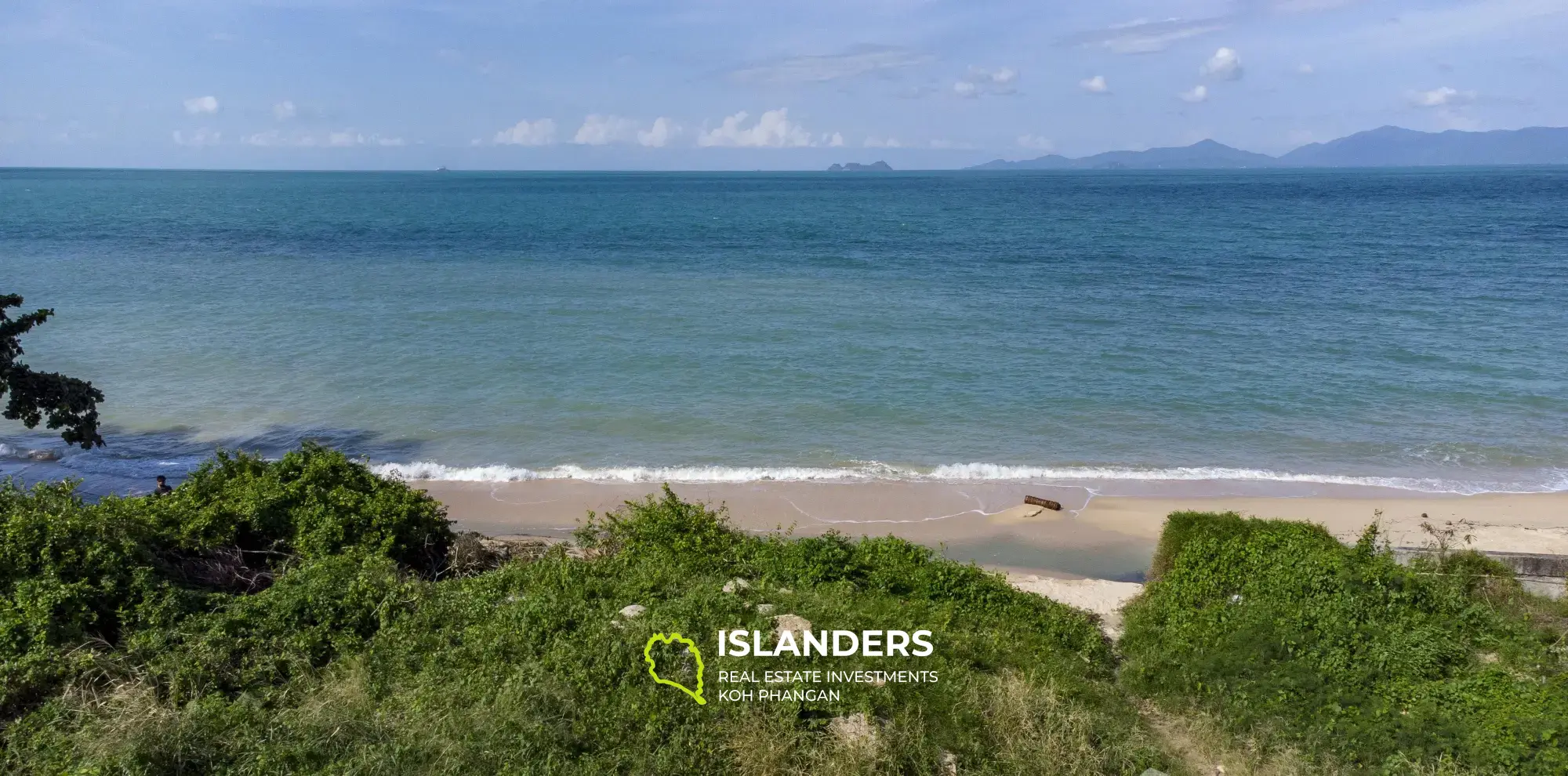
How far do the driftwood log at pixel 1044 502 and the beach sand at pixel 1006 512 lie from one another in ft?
0.45

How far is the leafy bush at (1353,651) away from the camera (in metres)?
7.77

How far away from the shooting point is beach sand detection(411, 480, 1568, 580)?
53.3 feet

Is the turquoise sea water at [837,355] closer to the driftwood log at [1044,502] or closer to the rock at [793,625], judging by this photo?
the driftwood log at [1044,502]

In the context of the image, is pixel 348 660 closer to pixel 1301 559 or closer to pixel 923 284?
pixel 1301 559

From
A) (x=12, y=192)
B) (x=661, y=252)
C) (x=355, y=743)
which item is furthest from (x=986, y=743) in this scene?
(x=12, y=192)

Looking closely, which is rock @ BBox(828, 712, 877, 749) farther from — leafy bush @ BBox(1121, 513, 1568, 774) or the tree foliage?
the tree foliage

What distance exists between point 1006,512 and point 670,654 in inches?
436

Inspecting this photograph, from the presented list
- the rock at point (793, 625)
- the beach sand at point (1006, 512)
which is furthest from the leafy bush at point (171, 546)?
A: the beach sand at point (1006, 512)

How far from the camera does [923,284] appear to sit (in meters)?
42.0

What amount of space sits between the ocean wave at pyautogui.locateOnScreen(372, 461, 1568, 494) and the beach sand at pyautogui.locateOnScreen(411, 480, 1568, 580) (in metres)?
0.29

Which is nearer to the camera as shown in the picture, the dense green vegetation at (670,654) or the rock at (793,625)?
the dense green vegetation at (670,654)

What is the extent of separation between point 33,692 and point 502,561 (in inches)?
222

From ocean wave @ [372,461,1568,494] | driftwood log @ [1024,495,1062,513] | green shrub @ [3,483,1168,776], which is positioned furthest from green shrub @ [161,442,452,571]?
driftwood log @ [1024,495,1062,513]

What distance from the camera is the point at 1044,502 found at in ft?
59.2
